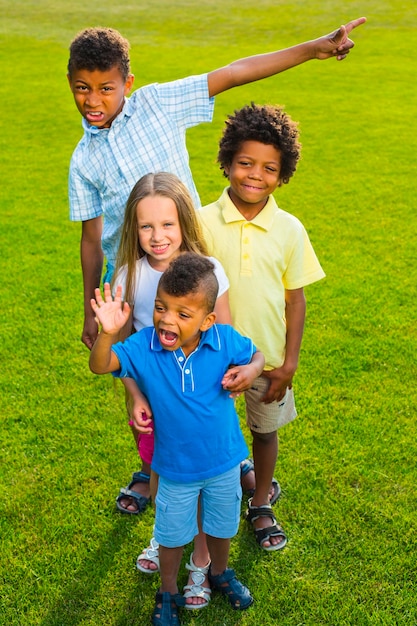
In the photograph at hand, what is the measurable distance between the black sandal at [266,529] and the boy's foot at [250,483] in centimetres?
14

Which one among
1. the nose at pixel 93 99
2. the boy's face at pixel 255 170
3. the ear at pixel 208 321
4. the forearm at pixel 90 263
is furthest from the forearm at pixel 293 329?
the nose at pixel 93 99

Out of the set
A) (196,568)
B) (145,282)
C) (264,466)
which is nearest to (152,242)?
(145,282)

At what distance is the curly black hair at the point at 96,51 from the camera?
8.55ft

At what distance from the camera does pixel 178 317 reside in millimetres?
2252

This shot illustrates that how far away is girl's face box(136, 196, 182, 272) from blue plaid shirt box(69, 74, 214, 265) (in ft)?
1.18

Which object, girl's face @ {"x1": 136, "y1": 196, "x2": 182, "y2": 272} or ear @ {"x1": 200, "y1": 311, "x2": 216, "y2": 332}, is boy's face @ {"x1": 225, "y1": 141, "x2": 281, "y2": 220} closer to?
girl's face @ {"x1": 136, "y1": 196, "x2": 182, "y2": 272}

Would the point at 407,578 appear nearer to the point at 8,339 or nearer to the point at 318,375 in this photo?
the point at 318,375

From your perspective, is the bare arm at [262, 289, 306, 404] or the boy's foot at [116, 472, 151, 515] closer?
the bare arm at [262, 289, 306, 404]

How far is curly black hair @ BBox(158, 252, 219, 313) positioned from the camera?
2.21 m

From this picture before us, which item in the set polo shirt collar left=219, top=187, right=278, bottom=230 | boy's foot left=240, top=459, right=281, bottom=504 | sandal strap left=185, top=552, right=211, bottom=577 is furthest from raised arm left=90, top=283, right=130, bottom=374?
boy's foot left=240, top=459, right=281, bottom=504

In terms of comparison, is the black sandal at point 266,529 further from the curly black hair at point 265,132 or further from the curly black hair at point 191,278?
the curly black hair at point 265,132

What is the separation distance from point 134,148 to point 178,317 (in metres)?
0.88

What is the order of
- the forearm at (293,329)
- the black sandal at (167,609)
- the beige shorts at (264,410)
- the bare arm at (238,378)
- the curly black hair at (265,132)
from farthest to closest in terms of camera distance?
the beige shorts at (264,410), the forearm at (293,329), the black sandal at (167,609), the curly black hair at (265,132), the bare arm at (238,378)

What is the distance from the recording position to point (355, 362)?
4477mm
